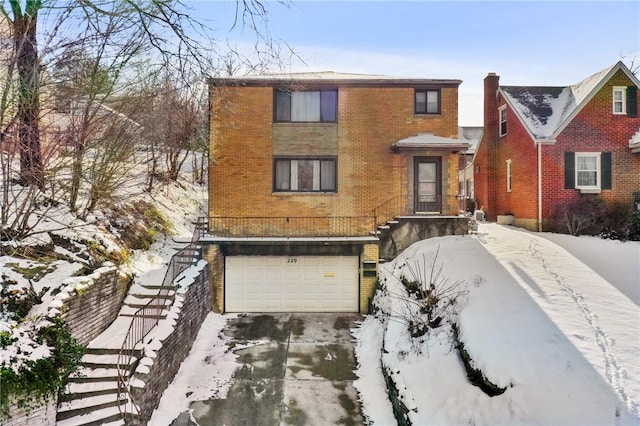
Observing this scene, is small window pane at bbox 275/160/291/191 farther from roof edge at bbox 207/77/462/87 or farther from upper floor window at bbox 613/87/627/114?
upper floor window at bbox 613/87/627/114

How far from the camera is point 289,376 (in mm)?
9625

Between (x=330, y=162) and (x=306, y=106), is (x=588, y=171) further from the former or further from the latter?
(x=306, y=106)

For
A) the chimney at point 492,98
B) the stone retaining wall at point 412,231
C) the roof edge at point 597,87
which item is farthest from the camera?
the chimney at point 492,98

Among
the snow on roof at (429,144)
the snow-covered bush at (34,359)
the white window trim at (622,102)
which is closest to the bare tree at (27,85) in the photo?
the snow-covered bush at (34,359)

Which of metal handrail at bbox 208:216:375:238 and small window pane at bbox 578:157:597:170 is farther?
small window pane at bbox 578:157:597:170

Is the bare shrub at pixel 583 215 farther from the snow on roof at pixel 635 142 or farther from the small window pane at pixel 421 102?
the small window pane at pixel 421 102

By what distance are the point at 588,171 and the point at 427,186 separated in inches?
307

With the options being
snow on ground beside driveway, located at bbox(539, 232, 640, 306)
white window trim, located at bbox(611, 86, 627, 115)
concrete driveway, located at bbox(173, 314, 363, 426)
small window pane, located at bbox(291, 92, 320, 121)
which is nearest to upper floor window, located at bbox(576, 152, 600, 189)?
white window trim, located at bbox(611, 86, 627, 115)

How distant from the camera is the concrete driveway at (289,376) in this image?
26.5 ft

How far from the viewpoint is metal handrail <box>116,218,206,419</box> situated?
7.31 meters

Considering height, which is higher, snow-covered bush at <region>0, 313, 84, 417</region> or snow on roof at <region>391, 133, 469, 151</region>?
snow on roof at <region>391, 133, 469, 151</region>

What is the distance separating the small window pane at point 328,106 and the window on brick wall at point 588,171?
10913 millimetres

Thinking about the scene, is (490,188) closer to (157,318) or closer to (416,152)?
(416,152)

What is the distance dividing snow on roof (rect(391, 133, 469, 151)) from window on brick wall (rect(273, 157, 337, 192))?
2.86 meters
